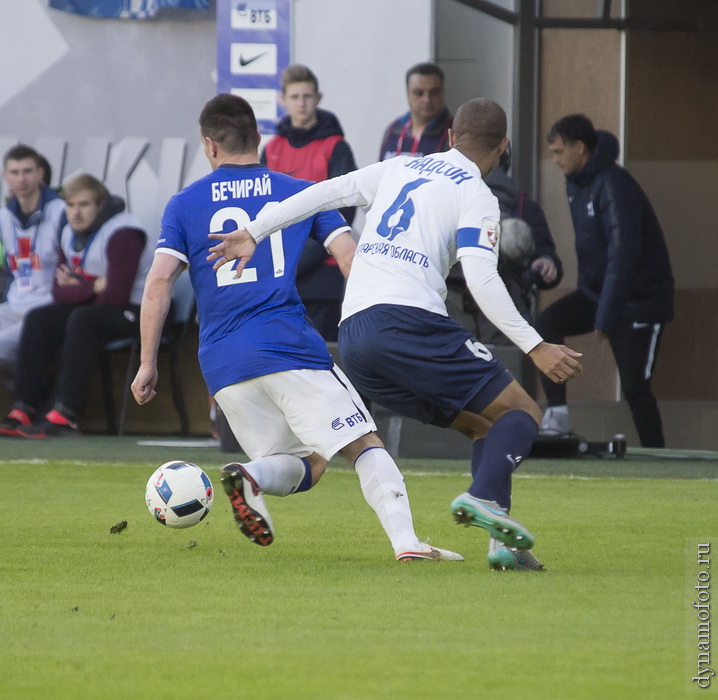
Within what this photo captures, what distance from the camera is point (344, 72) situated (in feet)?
39.4

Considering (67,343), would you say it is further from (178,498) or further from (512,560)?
(512,560)

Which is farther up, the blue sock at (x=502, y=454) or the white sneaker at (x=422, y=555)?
the blue sock at (x=502, y=454)

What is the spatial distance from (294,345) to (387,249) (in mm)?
553

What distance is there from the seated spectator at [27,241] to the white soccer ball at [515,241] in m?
3.98

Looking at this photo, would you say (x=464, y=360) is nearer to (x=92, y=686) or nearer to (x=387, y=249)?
(x=387, y=249)

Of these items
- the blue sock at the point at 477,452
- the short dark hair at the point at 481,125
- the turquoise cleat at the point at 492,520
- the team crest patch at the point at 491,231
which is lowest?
the turquoise cleat at the point at 492,520

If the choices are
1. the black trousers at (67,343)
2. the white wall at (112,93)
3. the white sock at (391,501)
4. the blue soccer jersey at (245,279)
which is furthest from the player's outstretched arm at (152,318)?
the white wall at (112,93)

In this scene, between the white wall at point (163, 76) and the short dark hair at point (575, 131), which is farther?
the white wall at point (163, 76)

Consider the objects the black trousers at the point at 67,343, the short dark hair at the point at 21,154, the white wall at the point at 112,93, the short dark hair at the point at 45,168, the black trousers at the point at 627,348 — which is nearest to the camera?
the black trousers at the point at 627,348

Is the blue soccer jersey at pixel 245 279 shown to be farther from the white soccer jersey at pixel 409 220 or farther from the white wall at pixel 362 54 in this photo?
the white wall at pixel 362 54

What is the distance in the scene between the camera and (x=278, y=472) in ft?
18.9

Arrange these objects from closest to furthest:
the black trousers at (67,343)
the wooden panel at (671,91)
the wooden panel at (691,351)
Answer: the black trousers at (67,343), the wooden panel at (671,91), the wooden panel at (691,351)

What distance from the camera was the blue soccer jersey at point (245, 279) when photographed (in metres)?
5.72

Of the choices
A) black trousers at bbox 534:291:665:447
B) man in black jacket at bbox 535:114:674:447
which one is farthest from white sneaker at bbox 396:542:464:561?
black trousers at bbox 534:291:665:447
